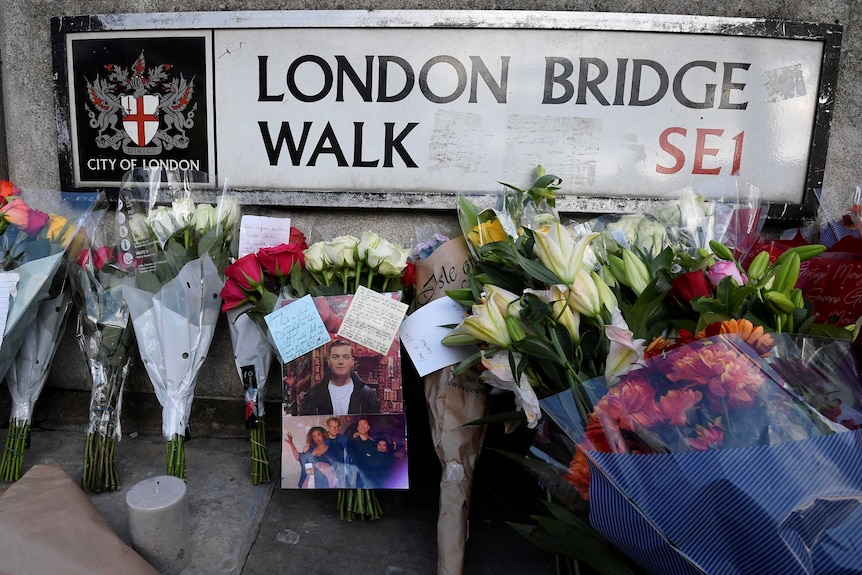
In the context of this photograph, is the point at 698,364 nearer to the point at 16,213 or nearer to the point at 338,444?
the point at 338,444

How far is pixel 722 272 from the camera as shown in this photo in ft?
4.15

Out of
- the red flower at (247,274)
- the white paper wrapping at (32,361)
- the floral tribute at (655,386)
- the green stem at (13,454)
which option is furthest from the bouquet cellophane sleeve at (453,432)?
the green stem at (13,454)

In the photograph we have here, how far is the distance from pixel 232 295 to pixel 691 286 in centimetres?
152

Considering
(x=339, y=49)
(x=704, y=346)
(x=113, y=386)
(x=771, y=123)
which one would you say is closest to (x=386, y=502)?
Result: (x=113, y=386)

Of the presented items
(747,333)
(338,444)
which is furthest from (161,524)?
(747,333)

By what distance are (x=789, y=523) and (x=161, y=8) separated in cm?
277

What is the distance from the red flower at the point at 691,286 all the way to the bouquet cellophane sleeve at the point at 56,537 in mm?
1556

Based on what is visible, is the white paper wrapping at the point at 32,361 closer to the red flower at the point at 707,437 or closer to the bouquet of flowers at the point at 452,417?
the bouquet of flowers at the point at 452,417

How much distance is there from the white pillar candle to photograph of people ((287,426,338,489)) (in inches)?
15.3

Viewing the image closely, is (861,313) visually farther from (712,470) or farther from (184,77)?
(184,77)

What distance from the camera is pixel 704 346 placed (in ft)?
3.04

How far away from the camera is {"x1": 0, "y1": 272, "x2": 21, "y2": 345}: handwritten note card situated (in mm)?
1904

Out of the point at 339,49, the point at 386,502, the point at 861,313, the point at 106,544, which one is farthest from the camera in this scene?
the point at 339,49

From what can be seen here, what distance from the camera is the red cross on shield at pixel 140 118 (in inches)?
93.3
